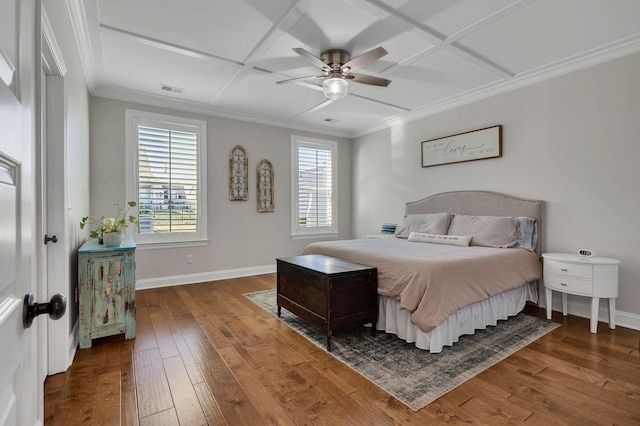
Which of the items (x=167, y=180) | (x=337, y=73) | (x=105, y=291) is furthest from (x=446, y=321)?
(x=167, y=180)

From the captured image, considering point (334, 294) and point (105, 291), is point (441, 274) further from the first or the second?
point (105, 291)

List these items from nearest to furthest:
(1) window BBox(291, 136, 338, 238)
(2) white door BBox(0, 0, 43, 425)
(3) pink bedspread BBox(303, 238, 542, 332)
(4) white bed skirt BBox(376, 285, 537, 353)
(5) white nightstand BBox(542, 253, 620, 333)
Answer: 1. (2) white door BBox(0, 0, 43, 425)
2. (3) pink bedspread BBox(303, 238, 542, 332)
3. (4) white bed skirt BBox(376, 285, 537, 353)
4. (5) white nightstand BBox(542, 253, 620, 333)
5. (1) window BBox(291, 136, 338, 238)

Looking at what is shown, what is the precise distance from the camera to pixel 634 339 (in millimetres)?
2674

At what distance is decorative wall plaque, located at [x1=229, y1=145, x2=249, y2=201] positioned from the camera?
16.3 feet

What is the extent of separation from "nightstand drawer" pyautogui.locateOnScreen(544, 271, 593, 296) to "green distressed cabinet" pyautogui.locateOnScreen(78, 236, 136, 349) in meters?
3.95

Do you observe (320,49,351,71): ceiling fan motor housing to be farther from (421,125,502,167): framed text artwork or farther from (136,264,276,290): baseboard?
(136,264,276,290): baseboard

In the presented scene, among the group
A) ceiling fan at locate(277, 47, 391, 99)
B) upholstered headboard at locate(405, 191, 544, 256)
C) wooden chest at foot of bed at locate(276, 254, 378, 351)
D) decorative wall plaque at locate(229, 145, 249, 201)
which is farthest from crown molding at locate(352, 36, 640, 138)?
wooden chest at foot of bed at locate(276, 254, 378, 351)

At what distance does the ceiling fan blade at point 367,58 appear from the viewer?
252 centimetres

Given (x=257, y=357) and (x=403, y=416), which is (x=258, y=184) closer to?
(x=257, y=357)

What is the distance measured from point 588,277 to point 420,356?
5.85 feet

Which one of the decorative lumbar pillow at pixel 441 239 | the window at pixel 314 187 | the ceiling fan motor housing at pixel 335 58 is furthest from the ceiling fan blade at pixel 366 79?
the window at pixel 314 187

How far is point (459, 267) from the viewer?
2.57 meters

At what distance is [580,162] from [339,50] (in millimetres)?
2734

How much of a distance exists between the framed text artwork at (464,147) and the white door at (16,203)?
4300 mm
